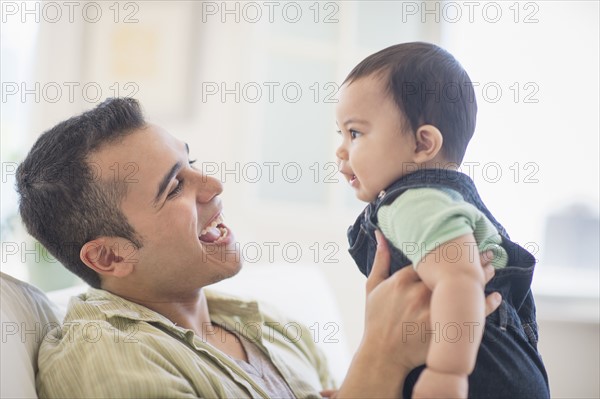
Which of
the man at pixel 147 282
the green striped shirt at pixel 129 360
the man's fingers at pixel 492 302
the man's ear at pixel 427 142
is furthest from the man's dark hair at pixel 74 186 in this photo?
the man's fingers at pixel 492 302

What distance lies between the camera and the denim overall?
1084 mm

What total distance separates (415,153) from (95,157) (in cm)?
67

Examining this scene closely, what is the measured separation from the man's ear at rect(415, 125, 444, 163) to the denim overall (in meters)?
0.03

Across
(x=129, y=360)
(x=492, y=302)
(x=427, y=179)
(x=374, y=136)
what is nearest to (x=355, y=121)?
(x=374, y=136)

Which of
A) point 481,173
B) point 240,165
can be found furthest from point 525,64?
point 240,165

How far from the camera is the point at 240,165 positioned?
3203mm

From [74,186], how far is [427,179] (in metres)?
0.73

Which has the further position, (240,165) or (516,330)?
(240,165)

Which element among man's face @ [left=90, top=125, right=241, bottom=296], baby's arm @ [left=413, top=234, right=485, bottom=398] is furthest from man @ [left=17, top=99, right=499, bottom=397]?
baby's arm @ [left=413, top=234, right=485, bottom=398]

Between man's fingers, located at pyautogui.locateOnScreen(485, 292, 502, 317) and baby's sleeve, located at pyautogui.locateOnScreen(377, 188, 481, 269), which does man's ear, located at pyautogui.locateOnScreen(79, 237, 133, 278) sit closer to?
baby's sleeve, located at pyautogui.locateOnScreen(377, 188, 481, 269)

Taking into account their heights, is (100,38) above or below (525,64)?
above

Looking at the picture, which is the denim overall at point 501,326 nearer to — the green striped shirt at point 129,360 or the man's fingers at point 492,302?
the man's fingers at point 492,302

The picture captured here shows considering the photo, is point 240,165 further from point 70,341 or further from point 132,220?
point 70,341

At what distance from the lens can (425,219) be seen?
39.4 inches
